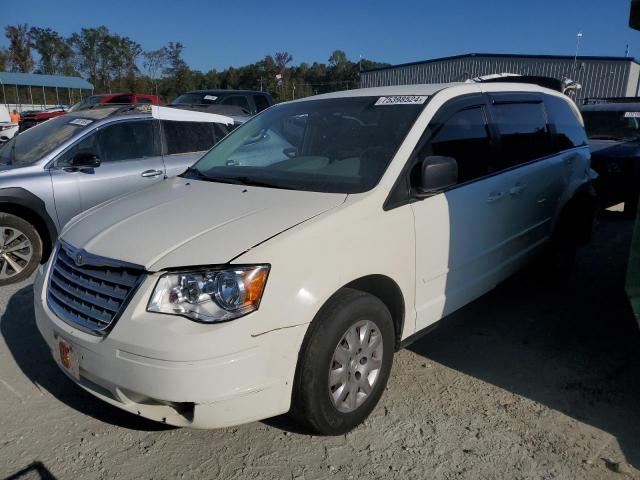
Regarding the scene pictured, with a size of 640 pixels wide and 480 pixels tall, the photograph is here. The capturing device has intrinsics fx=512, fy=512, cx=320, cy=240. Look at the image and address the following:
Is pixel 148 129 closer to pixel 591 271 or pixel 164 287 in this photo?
pixel 164 287

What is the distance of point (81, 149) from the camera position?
527cm

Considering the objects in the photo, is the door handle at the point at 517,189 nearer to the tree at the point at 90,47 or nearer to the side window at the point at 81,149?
the side window at the point at 81,149

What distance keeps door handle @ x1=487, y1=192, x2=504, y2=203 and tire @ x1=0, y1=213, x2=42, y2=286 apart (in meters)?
4.18

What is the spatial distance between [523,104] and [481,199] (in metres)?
1.22

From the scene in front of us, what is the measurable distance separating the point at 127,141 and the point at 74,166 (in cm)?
70

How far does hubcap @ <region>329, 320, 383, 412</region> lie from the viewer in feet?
8.38

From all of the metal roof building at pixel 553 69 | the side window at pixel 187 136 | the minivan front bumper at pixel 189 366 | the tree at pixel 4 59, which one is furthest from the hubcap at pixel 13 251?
the tree at pixel 4 59

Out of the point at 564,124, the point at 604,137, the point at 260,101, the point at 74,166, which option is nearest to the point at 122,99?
the point at 260,101

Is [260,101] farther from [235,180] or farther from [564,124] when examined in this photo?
[235,180]

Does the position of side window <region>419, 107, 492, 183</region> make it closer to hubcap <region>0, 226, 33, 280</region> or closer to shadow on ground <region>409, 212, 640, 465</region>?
shadow on ground <region>409, 212, 640, 465</region>

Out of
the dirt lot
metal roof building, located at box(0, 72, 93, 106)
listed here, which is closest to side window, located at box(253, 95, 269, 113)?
the dirt lot

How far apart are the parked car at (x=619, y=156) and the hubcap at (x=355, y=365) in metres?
5.89

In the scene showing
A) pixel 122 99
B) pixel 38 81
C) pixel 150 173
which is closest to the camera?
pixel 150 173

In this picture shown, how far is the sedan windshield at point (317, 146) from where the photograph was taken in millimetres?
2979
